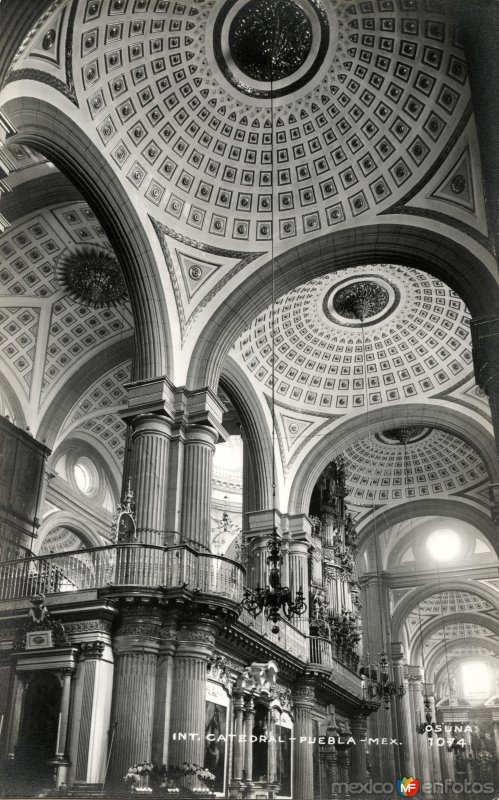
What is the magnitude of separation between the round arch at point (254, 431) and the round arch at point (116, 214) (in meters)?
3.98

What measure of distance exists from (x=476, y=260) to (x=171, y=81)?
6517 mm

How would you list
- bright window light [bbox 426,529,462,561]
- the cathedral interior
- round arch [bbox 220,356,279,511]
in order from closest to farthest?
1. the cathedral interior
2. round arch [bbox 220,356,279,511]
3. bright window light [bbox 426,529,462,561]

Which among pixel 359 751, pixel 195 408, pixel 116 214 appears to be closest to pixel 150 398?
pixel 195 408

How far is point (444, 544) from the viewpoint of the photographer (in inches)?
1234

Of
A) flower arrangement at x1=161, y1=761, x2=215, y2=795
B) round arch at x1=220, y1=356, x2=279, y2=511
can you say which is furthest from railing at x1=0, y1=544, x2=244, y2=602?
round arch at x1=220, y1=356, x2=279, y2=511

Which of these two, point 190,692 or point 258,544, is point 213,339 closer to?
point 258,544

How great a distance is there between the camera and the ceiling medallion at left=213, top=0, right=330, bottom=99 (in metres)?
13.5

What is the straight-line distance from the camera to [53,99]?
41.7 feet

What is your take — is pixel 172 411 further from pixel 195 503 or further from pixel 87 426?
pixel 87 426

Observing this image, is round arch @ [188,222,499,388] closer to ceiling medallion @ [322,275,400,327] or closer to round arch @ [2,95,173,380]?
round arch @ [2,95,173,380]

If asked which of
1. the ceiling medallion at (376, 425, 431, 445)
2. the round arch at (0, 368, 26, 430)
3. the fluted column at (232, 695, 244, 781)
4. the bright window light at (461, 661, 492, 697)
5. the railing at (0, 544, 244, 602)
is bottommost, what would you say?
the fluted column at (232, 695, 244, 781)

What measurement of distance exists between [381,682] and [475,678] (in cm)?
2417

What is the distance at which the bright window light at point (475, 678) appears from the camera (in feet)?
135

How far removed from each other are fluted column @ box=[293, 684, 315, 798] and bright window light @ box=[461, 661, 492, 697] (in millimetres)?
26021
